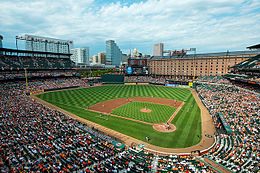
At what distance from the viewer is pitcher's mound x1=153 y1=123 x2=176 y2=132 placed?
27.0m

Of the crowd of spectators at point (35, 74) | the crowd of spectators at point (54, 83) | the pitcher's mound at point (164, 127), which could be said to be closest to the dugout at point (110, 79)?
the crowd of spectators at point (54, 83)

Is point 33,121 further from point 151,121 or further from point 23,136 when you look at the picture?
point 151,121

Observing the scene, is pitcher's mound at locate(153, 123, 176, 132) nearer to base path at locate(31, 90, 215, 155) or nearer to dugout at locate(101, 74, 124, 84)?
base path at locate(31, 90, 215, 155)

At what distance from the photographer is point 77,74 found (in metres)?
86.0

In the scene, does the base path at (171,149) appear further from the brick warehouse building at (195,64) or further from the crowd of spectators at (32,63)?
the brick warehouse building at (195,64)

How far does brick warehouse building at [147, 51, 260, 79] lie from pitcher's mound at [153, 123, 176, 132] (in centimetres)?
6177

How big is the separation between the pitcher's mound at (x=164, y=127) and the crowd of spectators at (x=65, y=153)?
27.4ft

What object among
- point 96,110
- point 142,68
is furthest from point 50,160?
point 142,68

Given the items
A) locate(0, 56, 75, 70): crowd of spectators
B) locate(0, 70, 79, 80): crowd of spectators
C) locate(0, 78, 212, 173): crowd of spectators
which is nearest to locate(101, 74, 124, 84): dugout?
locate(0, 70, 79, 80): crowd of spectators

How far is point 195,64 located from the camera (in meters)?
92.2

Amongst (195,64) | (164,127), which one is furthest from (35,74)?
(195,64)

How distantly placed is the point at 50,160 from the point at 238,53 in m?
94.0

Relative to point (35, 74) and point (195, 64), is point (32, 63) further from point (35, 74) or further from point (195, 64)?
point (195, 64)

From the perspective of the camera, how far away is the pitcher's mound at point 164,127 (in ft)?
88.4
